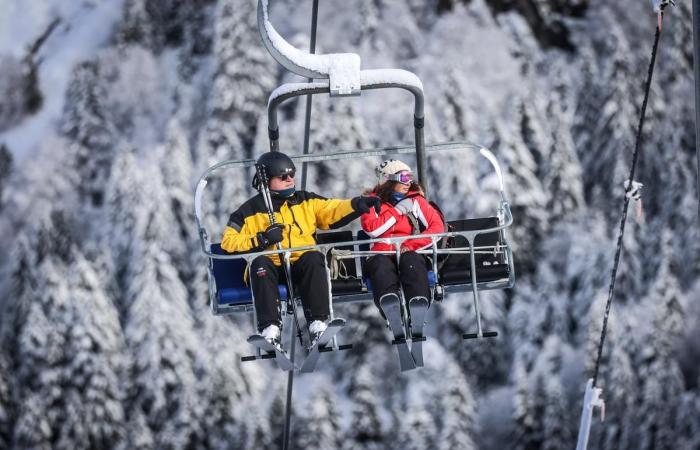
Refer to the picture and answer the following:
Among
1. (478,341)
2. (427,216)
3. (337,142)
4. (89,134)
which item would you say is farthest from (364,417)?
(427,216)

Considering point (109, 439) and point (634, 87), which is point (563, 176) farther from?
point (109, 439)

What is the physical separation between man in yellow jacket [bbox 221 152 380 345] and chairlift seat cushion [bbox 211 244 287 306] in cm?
21

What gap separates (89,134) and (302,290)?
6713 cm

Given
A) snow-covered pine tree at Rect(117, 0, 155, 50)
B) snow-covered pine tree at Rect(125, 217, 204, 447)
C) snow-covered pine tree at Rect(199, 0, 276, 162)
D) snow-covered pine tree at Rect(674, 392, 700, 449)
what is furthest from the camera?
snow-covered pine tree at Rect(117, 0, 155, 50)

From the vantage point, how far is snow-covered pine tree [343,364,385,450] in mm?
51656

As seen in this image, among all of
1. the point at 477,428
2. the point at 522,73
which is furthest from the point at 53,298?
the point at 522,73

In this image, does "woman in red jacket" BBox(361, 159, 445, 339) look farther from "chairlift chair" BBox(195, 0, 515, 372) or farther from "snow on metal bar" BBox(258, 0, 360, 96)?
"snow on metal bar" BBox(258, 0, 360, 96)

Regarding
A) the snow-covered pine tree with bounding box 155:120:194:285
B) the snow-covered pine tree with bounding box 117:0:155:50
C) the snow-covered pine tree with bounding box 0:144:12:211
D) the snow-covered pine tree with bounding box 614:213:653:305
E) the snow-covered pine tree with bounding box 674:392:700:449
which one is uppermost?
the snow-covered pine tree with bounding box 117:0:155:50

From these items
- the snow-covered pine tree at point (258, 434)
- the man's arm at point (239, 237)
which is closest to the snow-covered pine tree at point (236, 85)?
the snow-covered pine tree at point (258, 434)

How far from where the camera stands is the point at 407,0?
83.8m

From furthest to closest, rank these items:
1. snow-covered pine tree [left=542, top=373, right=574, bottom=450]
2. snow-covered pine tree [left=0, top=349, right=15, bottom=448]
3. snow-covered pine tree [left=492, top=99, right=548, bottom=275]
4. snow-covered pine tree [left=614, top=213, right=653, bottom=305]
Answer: snow-covered pine tree [left=614, top=213, right=653, bottom=305], snow-covered pine tree [left=492, top=99, right=548, bottom=275], snow-covered pine tree [left=0, top=349, right=15, bottom=448], snow-covered pine tree [left=542, top=373, right=574, bottom=450]

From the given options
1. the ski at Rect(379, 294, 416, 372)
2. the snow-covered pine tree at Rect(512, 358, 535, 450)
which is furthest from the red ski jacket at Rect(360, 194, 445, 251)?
the snow-covered pine tree at Rect(512, 358, 535, 450)

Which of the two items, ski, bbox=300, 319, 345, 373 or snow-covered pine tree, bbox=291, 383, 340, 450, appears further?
snow-covered pine tree, bbox=291, 383, 340, 450

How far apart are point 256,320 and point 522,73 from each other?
71314 mm
